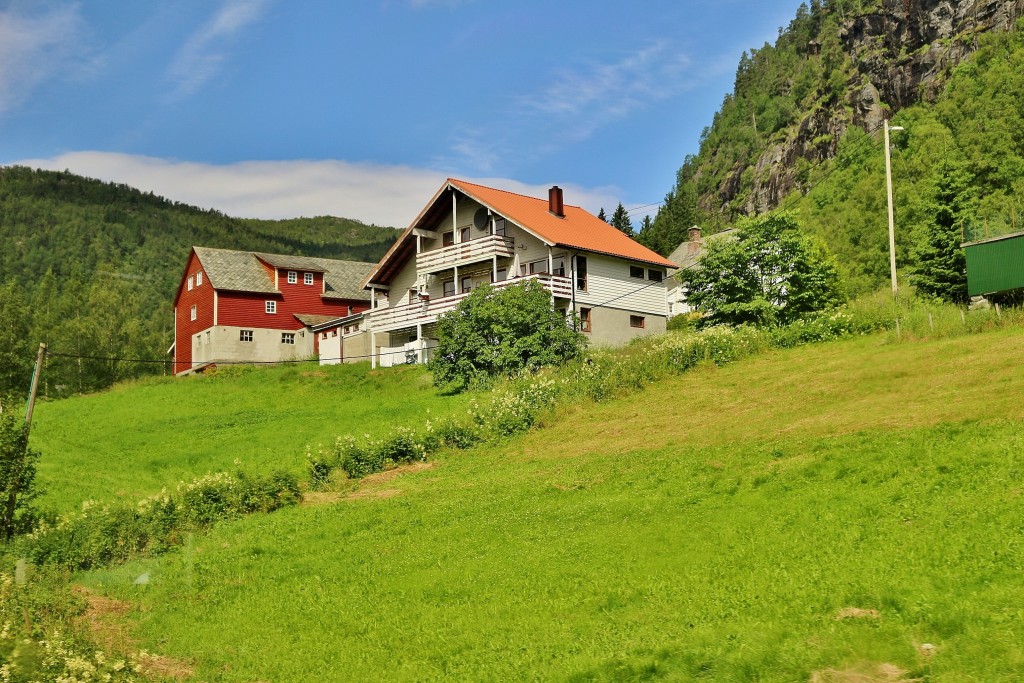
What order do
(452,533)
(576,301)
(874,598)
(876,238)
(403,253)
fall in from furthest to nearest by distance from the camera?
1. (876,238)
2. (403,253)
3. (576,301)
4. (452,533)
5. (874,598)

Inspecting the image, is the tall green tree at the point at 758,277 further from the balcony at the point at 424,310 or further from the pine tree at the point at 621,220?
the pine tree at the point at 621,220

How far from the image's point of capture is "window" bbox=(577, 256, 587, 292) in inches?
1970

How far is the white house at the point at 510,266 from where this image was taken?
4997 centimetres

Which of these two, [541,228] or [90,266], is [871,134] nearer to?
[541,228]

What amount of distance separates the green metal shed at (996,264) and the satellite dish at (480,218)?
2593 centimetres

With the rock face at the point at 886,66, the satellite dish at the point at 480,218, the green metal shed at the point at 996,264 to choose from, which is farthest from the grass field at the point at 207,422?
the rock face at the point at 886,66

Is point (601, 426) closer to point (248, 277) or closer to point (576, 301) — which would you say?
point (576, 301)

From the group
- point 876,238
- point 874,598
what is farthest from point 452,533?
point 876,238

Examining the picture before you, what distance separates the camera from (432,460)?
29.7 meters

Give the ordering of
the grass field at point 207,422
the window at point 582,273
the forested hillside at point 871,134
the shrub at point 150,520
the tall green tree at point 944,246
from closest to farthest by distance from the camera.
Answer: the shrub at point 150,520
the grass field at point 207,422
the tall green tree at point 944,246
the window at point 582,273
the forested hillside at point 871,134

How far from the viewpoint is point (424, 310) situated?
173 ft

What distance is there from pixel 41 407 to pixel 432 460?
3048cm

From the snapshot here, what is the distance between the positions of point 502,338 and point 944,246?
21539 mm

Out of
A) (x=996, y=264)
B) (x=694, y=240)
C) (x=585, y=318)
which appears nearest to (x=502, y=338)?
(x=585, y=318)
